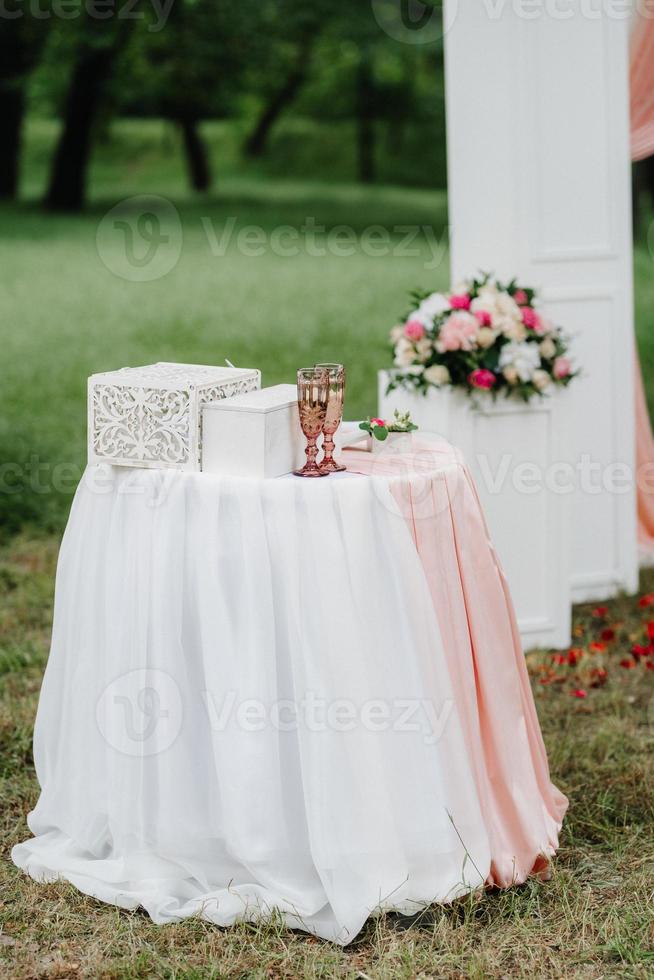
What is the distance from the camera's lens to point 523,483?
453 cm

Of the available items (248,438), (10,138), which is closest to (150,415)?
(248,438)

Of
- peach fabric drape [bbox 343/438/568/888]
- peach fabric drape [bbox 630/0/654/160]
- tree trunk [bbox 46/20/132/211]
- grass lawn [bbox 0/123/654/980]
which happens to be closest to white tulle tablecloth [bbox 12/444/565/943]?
peach fabric drape [bbox 343/438/568/888]

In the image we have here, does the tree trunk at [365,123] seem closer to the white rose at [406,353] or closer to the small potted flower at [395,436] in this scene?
the white rose at [406,353]

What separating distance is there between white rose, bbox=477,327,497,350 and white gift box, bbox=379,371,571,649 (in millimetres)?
217

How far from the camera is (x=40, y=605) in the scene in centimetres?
523

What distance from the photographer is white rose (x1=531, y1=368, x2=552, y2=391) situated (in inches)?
173

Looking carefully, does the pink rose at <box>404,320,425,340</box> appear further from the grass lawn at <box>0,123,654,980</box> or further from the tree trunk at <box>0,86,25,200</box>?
the tree trunk at <box>0,86,25,200</box>

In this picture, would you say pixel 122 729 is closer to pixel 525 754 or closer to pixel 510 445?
pixel 525 754

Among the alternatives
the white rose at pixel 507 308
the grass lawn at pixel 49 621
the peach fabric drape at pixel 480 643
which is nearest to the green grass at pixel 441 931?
the grass lawn at pixel 49 621

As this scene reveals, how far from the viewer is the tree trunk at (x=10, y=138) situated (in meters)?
17.8

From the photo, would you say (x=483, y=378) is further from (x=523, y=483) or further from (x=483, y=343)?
(x=523, y=483)

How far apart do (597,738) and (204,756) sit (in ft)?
4.89

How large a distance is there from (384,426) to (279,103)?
20.0 m

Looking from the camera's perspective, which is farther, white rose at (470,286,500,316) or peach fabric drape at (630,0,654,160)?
peach fabric drape at (630,0,654,160)
